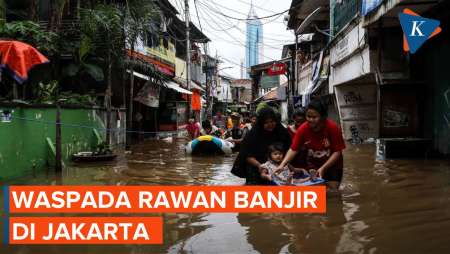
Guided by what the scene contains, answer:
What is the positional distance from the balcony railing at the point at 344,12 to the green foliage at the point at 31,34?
9.15m

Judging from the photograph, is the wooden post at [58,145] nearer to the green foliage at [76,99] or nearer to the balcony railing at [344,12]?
the green foliage at [76,99]

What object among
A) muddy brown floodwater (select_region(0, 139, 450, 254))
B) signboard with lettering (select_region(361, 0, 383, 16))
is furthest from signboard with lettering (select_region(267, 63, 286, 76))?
muddy brown floodwater (select_region(0, 139, 450, 254))

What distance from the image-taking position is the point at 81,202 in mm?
6340

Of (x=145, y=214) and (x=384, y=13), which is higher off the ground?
(x=384, y=13)

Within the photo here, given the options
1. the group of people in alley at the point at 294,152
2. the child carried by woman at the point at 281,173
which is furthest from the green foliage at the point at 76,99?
the child carried by woman at the point at 281,173

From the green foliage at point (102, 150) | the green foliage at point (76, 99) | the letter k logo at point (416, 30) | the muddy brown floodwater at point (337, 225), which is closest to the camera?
the muddy brown floodwater at point (337, 225)

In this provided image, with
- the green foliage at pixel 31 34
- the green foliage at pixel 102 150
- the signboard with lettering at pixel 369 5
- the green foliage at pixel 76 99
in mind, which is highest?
the signboard with lettering at pixel 369 5

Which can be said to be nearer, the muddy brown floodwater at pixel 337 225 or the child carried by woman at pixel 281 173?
the muddy brown floodwater at pixel 337 225

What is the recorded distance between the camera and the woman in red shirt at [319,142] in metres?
6.32

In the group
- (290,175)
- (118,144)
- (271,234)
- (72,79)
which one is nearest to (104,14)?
(72,79)

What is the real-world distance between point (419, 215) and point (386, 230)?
97 centimetres

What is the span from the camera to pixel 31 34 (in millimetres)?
13180

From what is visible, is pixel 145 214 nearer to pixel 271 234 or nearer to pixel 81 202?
pixel 81 202

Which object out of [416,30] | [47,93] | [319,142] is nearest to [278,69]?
[47,93]
